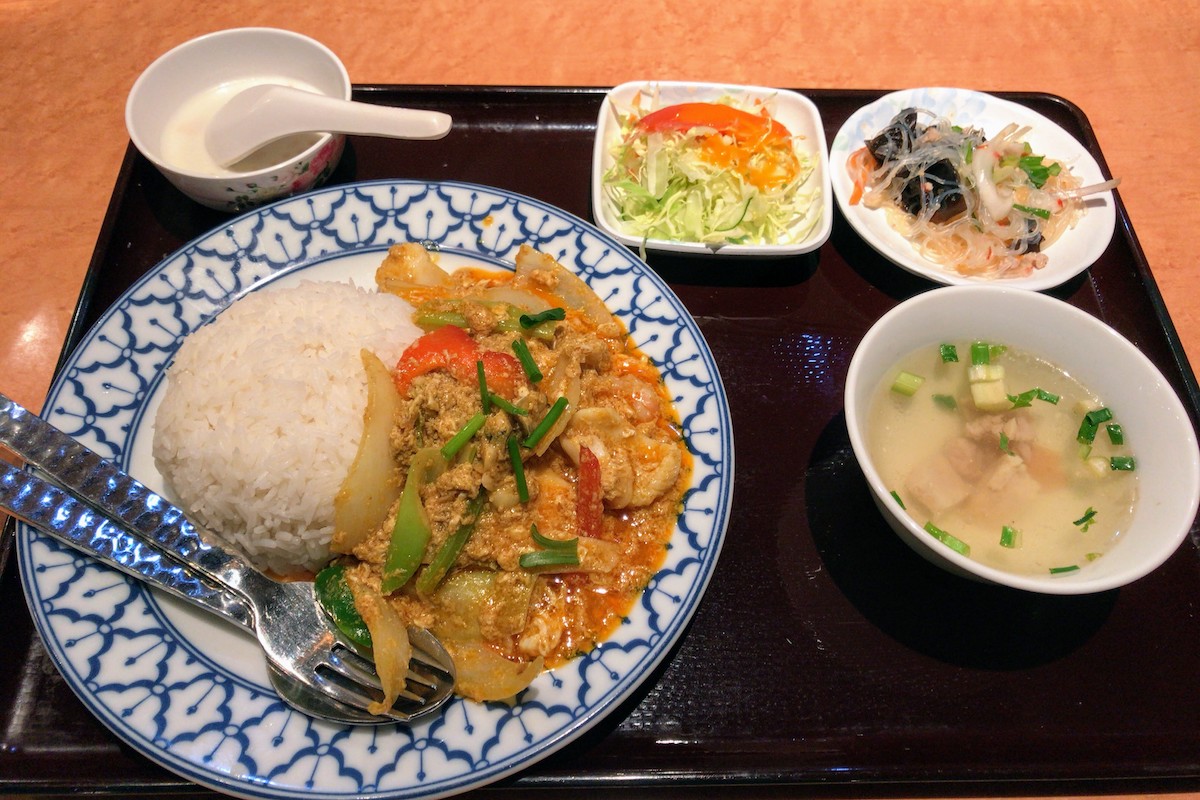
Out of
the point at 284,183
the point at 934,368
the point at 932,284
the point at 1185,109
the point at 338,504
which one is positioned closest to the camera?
the point at 338,504

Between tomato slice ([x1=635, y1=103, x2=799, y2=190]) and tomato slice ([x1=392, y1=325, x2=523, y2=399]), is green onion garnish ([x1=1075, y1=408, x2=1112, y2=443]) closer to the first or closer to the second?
tomato slice ([x1=635, y1=103, x2=799, y2=190])

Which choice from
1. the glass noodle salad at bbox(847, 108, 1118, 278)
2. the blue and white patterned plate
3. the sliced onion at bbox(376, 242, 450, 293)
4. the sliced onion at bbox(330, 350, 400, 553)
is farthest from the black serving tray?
the sliced onion at bbox(376, 242, 450, 293)

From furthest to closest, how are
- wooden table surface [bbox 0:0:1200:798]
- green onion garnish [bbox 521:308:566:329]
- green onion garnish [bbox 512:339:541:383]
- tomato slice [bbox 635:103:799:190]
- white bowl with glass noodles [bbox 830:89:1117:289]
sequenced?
wooden table surface [bbox 0:0:1200:798], tomato slice [bbox 635:103:799:190], white bowl with glass noodles [bbox 830:89:1117:289], green onion garnish [bbox 521:308:566:329], green onion garnish [bbox 512:339:541:383]

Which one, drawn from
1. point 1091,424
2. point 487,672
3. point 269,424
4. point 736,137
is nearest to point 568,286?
point 269,424

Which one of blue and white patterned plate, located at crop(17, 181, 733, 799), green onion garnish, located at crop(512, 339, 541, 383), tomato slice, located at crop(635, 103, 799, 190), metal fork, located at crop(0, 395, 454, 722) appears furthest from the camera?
tomato slice, located at crop(635, 103, 799, 190)

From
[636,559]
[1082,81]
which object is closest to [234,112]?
[636,559]

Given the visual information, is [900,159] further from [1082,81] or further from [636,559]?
[636,559]
